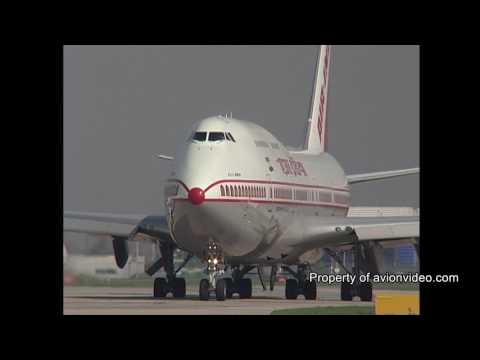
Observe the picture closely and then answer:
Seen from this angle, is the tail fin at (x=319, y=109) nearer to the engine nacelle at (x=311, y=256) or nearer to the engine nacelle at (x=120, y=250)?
the engine nacelle at (x=311, y=256)

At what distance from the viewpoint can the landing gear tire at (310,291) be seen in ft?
165

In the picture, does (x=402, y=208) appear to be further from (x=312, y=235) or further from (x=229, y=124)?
(x=229, y=124)

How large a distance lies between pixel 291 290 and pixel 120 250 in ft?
24.8

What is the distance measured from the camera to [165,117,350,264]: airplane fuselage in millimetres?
42406

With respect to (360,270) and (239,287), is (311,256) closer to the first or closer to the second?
(360,270)

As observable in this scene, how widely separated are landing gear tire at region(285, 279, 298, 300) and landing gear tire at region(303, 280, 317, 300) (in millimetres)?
387

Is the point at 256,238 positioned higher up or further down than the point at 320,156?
further down

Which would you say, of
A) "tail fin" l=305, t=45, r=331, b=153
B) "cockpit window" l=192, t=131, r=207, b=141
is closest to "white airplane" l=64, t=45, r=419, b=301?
"cockpit window" l=192, t=131, r=207, b=141

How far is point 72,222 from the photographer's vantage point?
5038cm

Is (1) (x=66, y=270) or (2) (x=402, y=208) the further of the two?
(2) (x=402, y=208)

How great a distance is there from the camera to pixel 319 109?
64562 millimetres
